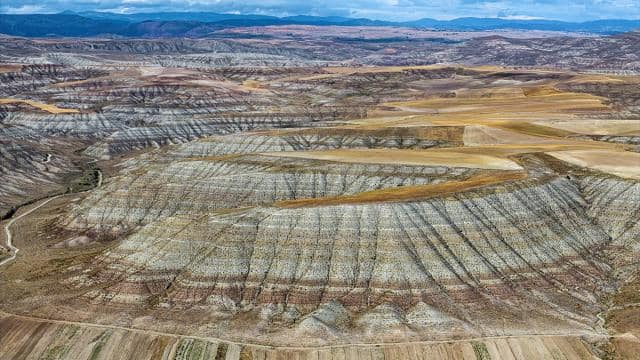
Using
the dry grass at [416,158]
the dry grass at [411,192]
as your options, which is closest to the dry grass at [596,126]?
the dry grass at [416,158]

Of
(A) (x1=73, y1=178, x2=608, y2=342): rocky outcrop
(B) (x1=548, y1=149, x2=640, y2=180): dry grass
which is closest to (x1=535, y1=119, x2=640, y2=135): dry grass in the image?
(B) (x1=548, y1=149, x2=640, y2=180): dry grass

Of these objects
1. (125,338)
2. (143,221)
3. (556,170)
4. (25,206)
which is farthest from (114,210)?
(556,170)

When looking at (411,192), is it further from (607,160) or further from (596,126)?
(596,126)

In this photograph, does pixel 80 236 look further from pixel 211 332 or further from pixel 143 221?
pixel 211 332

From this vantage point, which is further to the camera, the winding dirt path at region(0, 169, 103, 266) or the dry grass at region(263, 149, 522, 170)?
the dry grass at region(263, 149, 522, 170)

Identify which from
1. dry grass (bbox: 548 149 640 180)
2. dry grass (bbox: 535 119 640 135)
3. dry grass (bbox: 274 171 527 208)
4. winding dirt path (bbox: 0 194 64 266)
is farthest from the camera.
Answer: dry grass (bbox: 535 119 640 135)

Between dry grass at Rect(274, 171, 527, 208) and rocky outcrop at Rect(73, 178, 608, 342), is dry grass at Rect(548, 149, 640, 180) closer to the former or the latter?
dry grass at Rect(274, 171, 527, 208)

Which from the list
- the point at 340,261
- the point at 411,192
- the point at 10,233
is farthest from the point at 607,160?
→ the point at 10,233
